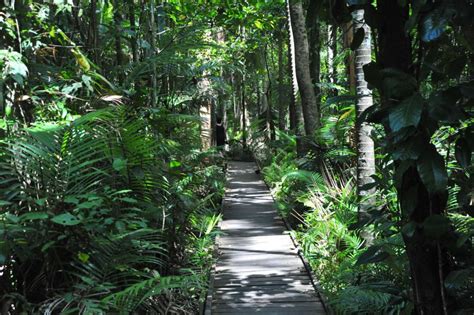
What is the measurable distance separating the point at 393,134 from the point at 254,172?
709 inches

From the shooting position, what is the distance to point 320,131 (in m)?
10.5

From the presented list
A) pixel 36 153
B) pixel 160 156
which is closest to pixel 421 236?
pixel 36 153

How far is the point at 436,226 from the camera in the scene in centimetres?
244

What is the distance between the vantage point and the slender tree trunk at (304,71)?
10734 millimetres

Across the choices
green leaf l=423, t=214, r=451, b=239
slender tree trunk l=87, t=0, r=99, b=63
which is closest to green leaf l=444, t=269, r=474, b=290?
green leaf l=423, t=214, r=451, b=239

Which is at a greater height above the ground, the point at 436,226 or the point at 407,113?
the point at 407,113

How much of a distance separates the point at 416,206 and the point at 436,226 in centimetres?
15

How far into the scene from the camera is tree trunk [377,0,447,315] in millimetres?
2541

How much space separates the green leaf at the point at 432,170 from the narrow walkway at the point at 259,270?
365 cm

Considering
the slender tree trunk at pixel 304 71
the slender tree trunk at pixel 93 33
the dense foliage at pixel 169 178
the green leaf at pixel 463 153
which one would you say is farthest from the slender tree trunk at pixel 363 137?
the green leaf at pixel 463 153

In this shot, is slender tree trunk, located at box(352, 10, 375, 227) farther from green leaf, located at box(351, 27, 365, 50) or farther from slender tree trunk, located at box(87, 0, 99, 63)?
green leaf, located at box(351, 27, 365, 50)

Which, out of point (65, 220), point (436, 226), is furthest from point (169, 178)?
point (436, 226)

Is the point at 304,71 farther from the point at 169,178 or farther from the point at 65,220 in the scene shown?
the point at 65,220

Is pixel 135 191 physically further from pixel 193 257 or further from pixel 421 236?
pixel 421 236
